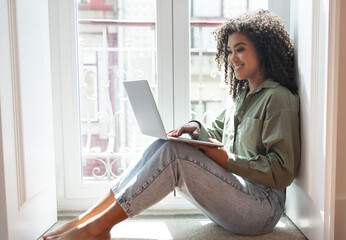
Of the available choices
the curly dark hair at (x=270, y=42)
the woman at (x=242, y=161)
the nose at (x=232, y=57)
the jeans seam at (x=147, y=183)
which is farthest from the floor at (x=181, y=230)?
the nose at (x=232, y=57)

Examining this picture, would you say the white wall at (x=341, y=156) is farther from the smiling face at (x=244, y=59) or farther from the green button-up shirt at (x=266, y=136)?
the smiling face at (x=244, y=59)

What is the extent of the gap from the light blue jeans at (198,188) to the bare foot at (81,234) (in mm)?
136

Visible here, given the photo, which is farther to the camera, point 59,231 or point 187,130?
point 187,130

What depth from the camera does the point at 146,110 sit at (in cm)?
137

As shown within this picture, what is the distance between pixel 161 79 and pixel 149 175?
0.64m

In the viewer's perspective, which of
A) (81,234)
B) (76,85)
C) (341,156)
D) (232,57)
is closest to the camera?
(81,234)

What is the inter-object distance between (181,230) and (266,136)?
55 cm

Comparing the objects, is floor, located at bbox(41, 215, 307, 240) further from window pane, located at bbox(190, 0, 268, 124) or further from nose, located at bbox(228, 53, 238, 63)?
nose, located at bbox(228, 53, 238, 63)

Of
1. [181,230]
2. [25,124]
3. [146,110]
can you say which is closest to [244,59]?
[146,110]

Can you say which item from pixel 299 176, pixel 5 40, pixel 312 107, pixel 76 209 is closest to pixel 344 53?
pixel 312 107

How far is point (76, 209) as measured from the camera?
1.84 m

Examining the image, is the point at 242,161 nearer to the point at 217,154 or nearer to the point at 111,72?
the point at 217,154

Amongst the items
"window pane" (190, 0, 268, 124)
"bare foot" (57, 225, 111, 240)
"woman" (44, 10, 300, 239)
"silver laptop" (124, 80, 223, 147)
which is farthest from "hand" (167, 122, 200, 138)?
"bare foot" (57, 225, 111, 240)

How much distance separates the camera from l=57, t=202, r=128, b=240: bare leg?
1281mm
